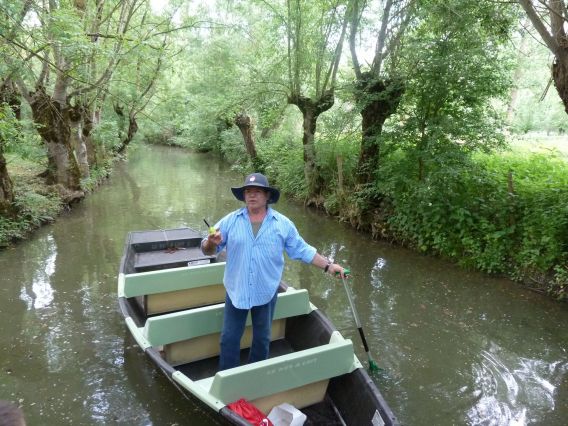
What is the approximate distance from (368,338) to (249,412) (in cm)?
273

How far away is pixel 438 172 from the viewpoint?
7605 millimetres

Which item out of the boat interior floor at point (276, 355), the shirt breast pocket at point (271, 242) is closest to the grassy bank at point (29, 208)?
the boat interior floor at point (276, 355)

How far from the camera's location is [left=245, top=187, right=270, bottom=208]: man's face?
337 cm

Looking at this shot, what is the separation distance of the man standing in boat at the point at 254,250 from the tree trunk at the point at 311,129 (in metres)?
8.99

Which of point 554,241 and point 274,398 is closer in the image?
point 274,398

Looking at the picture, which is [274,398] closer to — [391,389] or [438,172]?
[391,389]

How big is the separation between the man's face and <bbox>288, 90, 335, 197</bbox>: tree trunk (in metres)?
9.10

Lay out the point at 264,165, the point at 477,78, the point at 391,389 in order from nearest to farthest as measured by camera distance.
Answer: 1. the point at 391,389
2. the point at 477,78
3. the point at 264,165

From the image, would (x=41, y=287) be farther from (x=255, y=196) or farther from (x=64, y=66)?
(x=64, y=66)

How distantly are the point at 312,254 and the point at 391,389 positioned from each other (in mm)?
1887

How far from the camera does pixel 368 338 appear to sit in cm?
535

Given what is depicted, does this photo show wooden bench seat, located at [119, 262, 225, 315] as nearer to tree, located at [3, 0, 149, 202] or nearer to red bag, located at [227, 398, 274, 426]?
red bag, located at [227, 398, 274, 426]

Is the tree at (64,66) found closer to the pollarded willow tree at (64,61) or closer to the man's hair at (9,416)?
the pollarded willow tree at (64,61)

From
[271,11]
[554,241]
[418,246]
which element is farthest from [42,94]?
[554,241]
